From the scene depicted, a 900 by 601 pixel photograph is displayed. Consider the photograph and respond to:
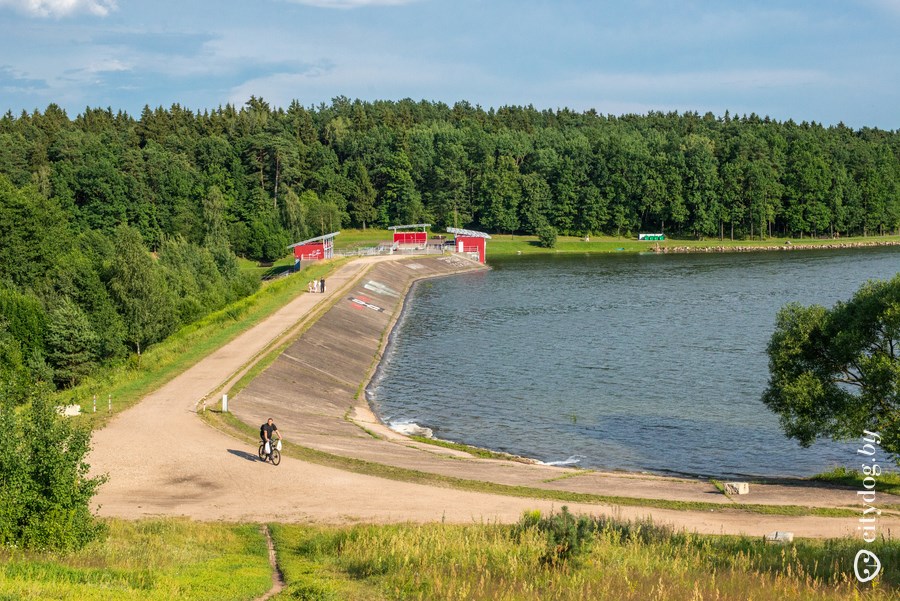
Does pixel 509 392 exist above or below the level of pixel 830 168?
below

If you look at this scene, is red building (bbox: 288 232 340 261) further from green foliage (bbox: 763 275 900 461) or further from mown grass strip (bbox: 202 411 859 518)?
green foliage (bbox: 763 275 900 461)

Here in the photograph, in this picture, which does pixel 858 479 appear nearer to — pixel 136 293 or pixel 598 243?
pixel 136 293

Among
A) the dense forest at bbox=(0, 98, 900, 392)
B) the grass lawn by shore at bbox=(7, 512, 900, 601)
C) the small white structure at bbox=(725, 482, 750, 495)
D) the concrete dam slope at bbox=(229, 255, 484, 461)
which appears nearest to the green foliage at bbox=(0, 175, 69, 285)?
the concrete dam slope at bbox=(229, 255, 484, 461)

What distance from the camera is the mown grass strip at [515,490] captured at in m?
29.7

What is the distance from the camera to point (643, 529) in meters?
24.7

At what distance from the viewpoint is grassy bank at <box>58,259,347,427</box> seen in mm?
44375

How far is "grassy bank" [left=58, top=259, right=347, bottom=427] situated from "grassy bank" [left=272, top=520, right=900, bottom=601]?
1195 centimetres

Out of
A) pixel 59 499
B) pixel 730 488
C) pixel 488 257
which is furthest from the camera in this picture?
pixel 488 257

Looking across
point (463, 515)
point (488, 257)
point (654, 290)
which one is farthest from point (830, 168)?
point (463, 515)

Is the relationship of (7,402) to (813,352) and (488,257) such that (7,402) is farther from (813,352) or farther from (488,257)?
(488,257)

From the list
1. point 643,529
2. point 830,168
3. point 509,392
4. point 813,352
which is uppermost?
point 830,168

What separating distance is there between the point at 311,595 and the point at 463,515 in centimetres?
1012

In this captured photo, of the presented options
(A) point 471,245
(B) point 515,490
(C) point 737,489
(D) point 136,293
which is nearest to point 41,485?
(B) point 515,490

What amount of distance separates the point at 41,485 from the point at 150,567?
367cm
